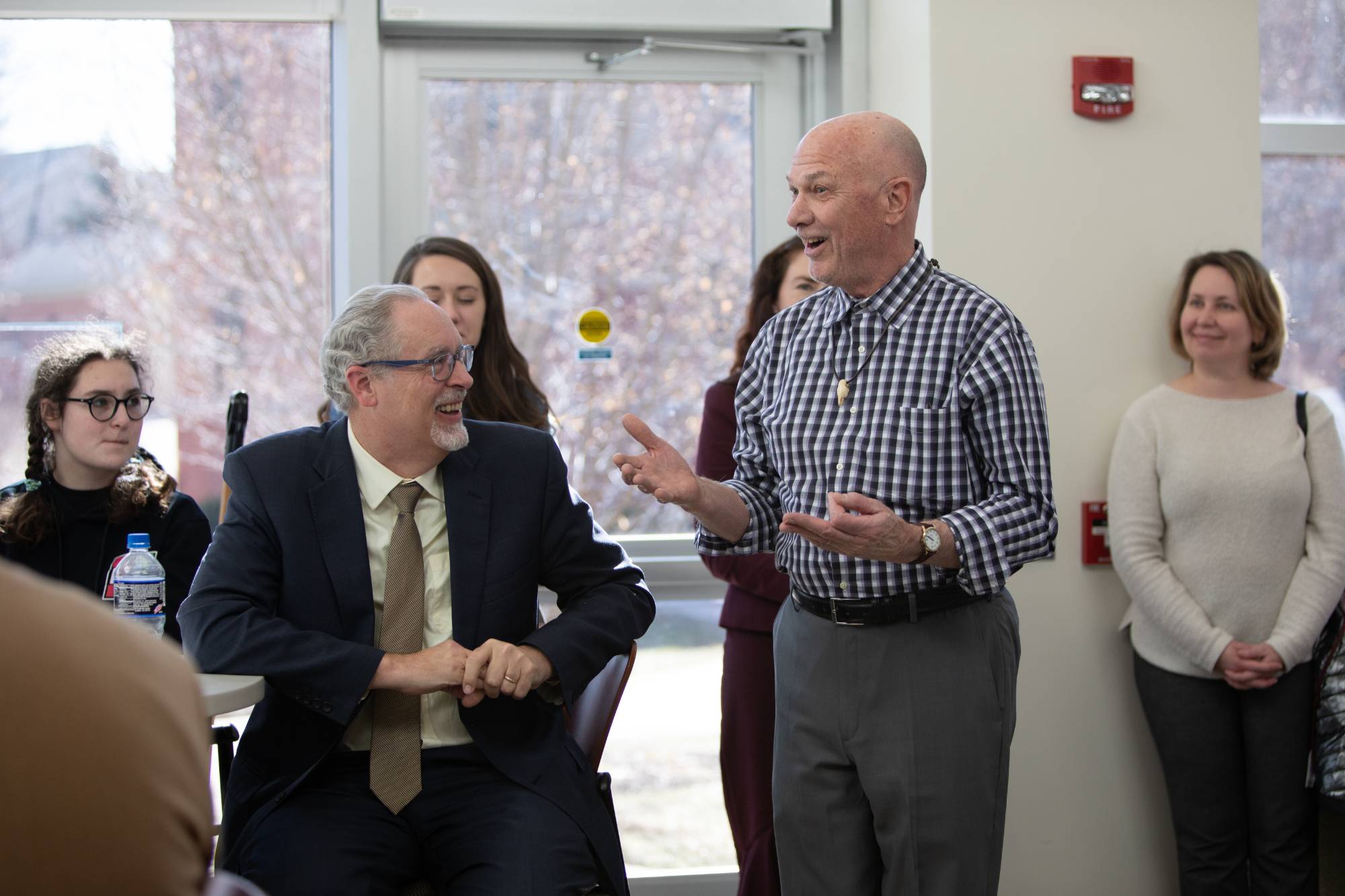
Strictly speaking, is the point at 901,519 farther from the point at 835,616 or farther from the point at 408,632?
the point at 408,632

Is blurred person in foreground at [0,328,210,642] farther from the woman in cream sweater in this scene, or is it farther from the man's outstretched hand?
the woman in cream sweater

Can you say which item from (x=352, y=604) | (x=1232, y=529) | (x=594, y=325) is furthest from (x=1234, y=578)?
(x=352, y=604)

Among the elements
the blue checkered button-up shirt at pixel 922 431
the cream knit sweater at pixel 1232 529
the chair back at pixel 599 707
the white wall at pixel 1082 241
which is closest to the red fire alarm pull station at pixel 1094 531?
the white wall at pixel 1082 241

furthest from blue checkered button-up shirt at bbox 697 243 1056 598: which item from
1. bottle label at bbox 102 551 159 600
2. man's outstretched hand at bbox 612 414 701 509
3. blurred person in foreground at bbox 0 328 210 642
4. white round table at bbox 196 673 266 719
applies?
blurred person in foreground at bbox 0 328 210 642

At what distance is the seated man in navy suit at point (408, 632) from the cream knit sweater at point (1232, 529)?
1405 millimetres

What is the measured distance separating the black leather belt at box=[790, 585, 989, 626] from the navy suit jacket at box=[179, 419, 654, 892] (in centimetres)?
42

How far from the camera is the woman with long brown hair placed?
3018 millimetres

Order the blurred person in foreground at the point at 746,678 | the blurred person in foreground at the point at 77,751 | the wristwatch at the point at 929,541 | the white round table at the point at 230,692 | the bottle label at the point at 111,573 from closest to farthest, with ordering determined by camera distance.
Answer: the blurred person in foreground at the point at 77,751, the white round table at the point at 230,692, the wristwatch at the point at 929,541, the bottle label at the point at 111,573, the blurred person in foreground at the point at 746,678

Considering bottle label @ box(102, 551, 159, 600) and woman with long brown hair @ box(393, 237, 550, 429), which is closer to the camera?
bottle label @ box(102, 551, 159, 600)

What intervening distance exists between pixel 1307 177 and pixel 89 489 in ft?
11.9

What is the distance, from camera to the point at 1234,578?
116 inches

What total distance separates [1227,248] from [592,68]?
6.19ft

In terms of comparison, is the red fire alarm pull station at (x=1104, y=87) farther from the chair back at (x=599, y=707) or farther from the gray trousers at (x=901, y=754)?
the chair back at (x=599, y=707)

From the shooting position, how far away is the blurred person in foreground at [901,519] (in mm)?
2074
